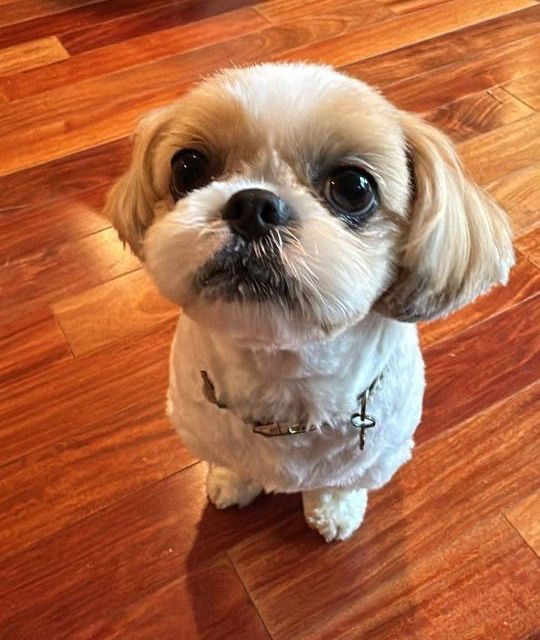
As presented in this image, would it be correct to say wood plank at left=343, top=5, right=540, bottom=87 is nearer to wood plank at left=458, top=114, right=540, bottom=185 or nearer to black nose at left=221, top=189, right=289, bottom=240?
wood plank at left=458, top=114, right=540, bottom=185

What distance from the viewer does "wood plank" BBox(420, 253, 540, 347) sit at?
1327 mm

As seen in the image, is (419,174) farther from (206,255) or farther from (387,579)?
(387,579)

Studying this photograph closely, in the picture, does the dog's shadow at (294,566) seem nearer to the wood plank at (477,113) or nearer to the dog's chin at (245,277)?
the dog's chin at (245,277)

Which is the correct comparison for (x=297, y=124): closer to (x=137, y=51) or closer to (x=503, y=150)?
(x=503, y=150)

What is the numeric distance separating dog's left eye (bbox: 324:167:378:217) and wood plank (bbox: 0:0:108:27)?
1.72m

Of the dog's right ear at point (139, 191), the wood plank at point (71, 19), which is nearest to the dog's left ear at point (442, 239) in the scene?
the dog's right ear at point (139, 191)

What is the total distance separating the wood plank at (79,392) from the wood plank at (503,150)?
795 millimetres

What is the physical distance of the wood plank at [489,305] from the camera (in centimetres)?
133

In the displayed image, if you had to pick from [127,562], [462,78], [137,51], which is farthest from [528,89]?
[127,562]

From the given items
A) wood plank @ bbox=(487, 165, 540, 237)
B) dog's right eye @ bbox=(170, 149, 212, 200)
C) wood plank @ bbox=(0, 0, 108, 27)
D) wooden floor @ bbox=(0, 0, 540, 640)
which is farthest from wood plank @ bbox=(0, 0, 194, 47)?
dog's right eye @ bbox=(170, 149, 212, 200)

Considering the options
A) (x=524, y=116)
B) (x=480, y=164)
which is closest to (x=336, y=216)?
(x=480, y=164)

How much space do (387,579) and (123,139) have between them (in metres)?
1.13

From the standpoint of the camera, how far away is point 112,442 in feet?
3.88

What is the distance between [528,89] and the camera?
1.77m
